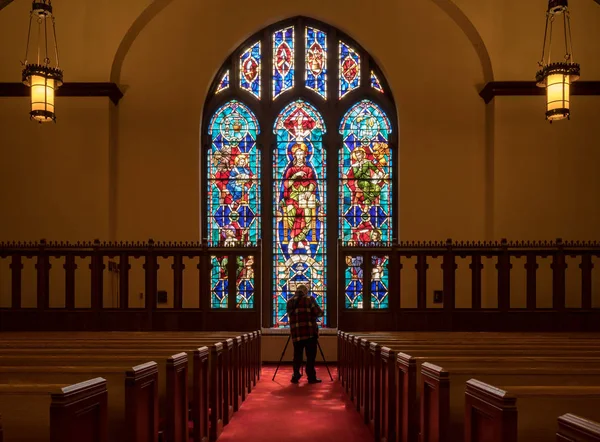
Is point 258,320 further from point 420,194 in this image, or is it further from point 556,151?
point 556,151

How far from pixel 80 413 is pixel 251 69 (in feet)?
38.2

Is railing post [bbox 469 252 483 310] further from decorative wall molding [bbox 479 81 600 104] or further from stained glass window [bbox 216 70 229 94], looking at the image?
stained glass window [bbox 216 70 229 94]

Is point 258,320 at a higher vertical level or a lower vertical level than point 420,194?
lower

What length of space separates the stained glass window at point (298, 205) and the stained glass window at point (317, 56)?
433 mm

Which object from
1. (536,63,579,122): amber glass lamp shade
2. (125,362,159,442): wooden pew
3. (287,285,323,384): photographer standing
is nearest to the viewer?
(125,362,159,442): wooden pew

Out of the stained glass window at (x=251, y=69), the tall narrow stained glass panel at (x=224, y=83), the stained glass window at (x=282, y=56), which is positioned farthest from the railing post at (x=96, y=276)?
the stained glass window at (x=282, y=56)

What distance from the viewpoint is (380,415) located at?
4977 mm

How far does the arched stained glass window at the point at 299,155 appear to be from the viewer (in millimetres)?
13117

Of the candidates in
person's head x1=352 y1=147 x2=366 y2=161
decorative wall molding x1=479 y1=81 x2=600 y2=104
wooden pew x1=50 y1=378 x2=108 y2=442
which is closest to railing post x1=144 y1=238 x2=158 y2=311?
person's head x1=352 y1=147 x2=366 y2=161

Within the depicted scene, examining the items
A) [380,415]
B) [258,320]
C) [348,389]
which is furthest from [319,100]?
[380,415]

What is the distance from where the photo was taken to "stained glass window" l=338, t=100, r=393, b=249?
1316 centimetres

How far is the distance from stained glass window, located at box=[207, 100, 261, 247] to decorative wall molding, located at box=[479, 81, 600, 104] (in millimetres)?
4745

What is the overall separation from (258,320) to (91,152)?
5.10 metres

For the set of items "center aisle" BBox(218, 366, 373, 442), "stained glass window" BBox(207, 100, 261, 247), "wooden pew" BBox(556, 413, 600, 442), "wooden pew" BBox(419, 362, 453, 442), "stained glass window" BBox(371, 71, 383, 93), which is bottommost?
"center aisle" BBox(218, 366, 373, 442)
